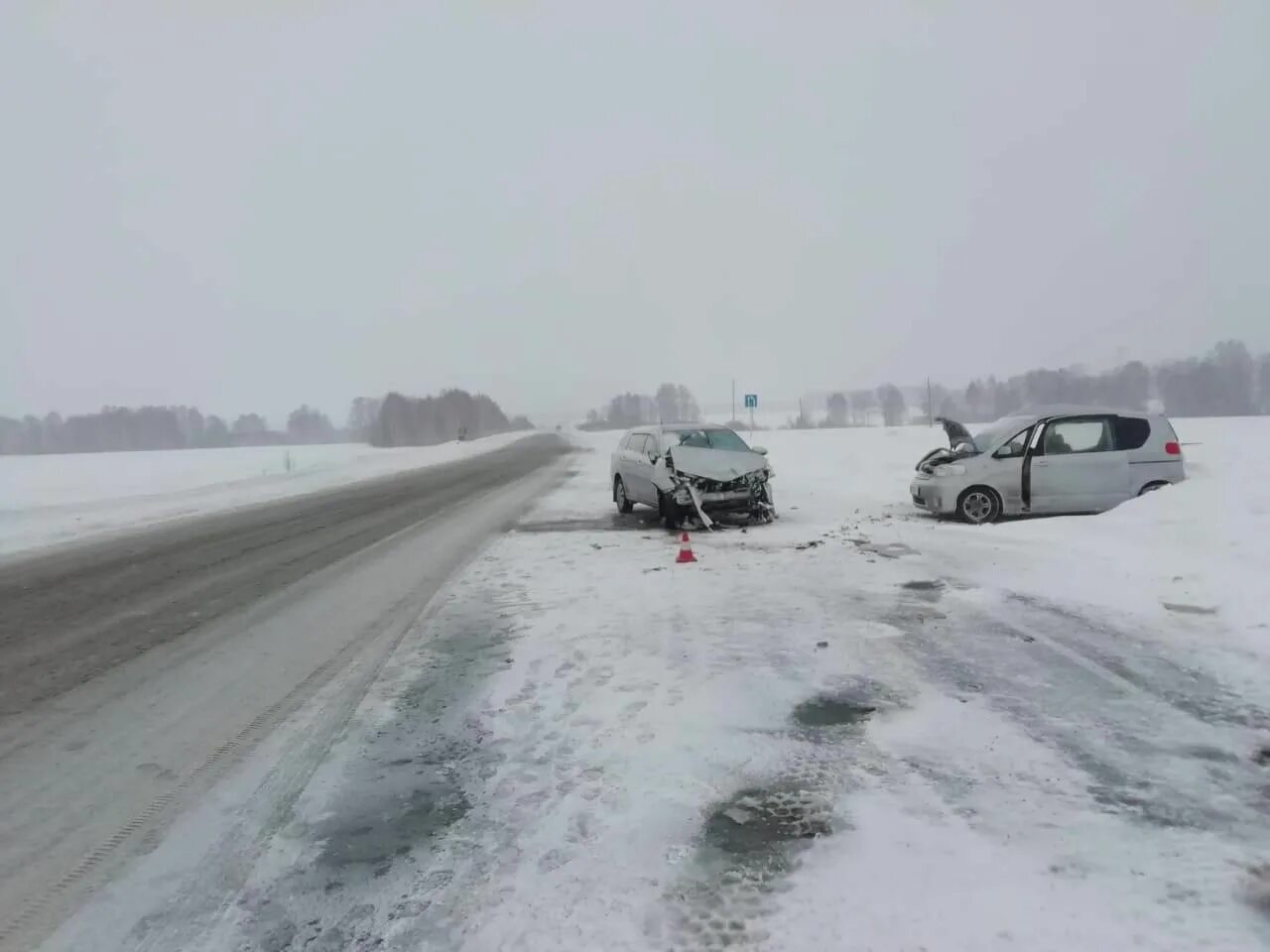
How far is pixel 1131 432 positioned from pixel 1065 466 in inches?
42.1

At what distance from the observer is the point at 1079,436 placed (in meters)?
11.9

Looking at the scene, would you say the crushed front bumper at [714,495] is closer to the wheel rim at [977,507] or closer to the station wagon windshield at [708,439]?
the station wagon windshield at [708,439]

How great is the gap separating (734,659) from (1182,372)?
123m

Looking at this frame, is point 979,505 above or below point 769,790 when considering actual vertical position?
above

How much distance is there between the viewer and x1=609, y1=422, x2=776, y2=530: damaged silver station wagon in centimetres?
1312

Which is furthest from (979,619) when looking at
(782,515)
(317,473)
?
(317,473)

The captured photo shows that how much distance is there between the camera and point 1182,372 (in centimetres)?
10494

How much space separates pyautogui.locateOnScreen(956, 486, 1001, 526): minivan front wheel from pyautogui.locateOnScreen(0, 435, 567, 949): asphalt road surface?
745 centimetres

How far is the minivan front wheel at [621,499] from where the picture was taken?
52.0 ft

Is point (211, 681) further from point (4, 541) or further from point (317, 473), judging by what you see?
point (317, 473)

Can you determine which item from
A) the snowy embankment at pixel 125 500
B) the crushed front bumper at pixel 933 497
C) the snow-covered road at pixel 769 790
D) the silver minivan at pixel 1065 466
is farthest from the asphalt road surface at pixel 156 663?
the silver minivan at pixel 1065 466

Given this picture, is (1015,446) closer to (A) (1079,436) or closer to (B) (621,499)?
(A) (1079,436)

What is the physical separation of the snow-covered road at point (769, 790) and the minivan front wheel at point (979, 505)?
14.9ft

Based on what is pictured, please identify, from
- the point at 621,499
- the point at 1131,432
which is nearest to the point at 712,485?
the point at 621,499
